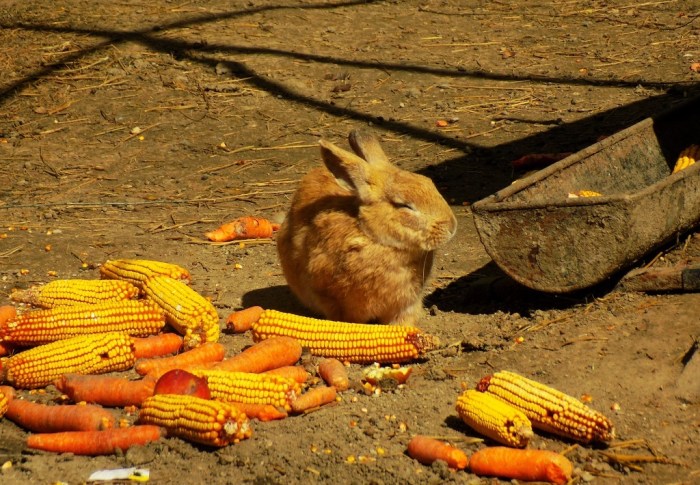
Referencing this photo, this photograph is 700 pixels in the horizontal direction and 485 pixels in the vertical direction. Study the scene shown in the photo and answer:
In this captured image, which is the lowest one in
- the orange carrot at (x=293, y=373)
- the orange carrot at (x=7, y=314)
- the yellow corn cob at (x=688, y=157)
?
the orange carrot at (x=7, y=314)

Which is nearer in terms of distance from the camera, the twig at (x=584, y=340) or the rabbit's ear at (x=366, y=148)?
the twig at (x=584, y=340)

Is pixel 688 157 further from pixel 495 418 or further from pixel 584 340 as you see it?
pixel 495 418

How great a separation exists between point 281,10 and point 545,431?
8213 millimetres

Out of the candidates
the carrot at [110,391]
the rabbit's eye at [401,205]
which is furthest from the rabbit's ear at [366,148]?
the carrot at [110,391]

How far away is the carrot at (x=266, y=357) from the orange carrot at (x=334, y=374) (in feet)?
0.54

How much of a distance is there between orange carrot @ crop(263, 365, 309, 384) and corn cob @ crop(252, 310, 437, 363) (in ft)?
0.80

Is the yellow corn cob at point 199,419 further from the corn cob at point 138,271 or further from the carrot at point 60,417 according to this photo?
the corn cob at point 138,271

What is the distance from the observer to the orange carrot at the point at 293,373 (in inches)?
184

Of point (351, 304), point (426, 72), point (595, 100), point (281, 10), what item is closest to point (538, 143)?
point (595, 100)

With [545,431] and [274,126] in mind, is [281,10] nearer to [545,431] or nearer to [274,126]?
[274,126]

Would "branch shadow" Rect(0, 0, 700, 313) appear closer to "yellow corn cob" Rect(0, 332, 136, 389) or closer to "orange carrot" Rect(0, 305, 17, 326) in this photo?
"yellow corn cob" Rect(0, 332, 136, 389)

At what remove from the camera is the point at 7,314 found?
5.26 m

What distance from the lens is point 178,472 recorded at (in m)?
3.88

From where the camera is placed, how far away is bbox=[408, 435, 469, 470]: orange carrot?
150 inches
